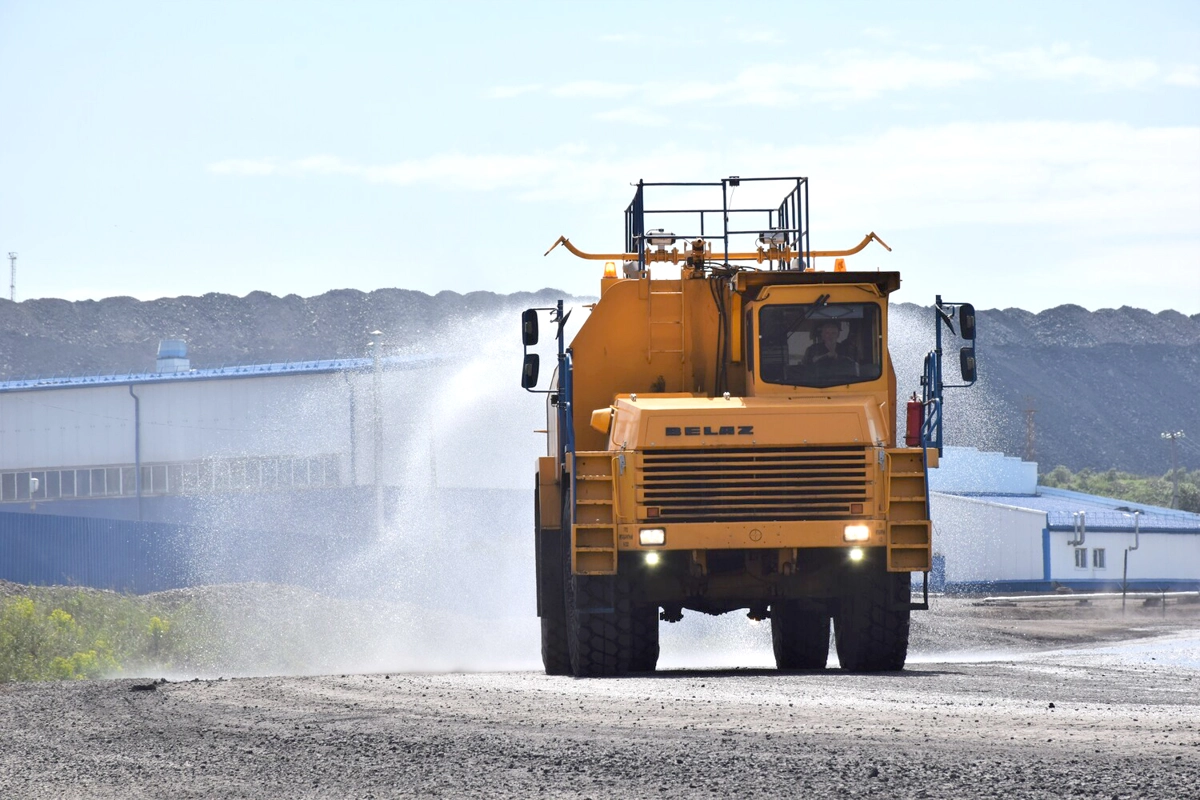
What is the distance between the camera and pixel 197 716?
11.3 meters

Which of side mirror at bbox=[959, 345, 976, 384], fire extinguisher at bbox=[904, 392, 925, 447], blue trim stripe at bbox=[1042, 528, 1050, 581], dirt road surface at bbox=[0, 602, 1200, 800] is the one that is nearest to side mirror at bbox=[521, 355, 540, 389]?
dirt road surface at bbox=[0, 602, 1200, 800]

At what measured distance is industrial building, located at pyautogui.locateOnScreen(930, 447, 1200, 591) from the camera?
231 feet

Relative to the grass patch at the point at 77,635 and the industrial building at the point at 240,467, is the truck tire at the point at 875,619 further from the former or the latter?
the industrial building at the point at 240,467

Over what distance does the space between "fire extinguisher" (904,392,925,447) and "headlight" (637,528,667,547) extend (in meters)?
2.61

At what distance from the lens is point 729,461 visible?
1365cm

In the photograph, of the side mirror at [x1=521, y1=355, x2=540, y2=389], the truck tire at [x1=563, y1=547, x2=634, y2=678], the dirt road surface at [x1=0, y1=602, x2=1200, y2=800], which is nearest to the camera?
the dirt road surface at [x1=0, y1=602, x2=1200, y2=800]

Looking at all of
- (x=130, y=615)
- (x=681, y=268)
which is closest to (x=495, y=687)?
(x=681, y=268)

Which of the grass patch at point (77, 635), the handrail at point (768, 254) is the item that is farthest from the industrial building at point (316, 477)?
the handrail at point (768, 254)

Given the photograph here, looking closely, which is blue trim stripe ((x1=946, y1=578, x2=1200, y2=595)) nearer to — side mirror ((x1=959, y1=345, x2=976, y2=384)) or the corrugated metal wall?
the corrugated metal wall

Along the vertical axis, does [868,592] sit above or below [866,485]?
below

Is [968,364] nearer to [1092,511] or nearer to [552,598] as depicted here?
[552,598]

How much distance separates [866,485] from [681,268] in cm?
296

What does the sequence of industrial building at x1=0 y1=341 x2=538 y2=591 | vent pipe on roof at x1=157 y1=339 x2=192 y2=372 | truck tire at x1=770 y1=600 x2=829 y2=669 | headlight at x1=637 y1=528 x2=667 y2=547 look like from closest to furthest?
headlight at x1=637 y1=528 x2=667 y2=547 → truck tire at x1=770 y1=600 x2=829 y2=669 → industrial building at x1=0 y1=341 x2=538 y2=591 → vent pipe on roof at x1=157 y1=339 x2=192 y2=372

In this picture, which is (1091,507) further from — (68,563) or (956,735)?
(956,735)
